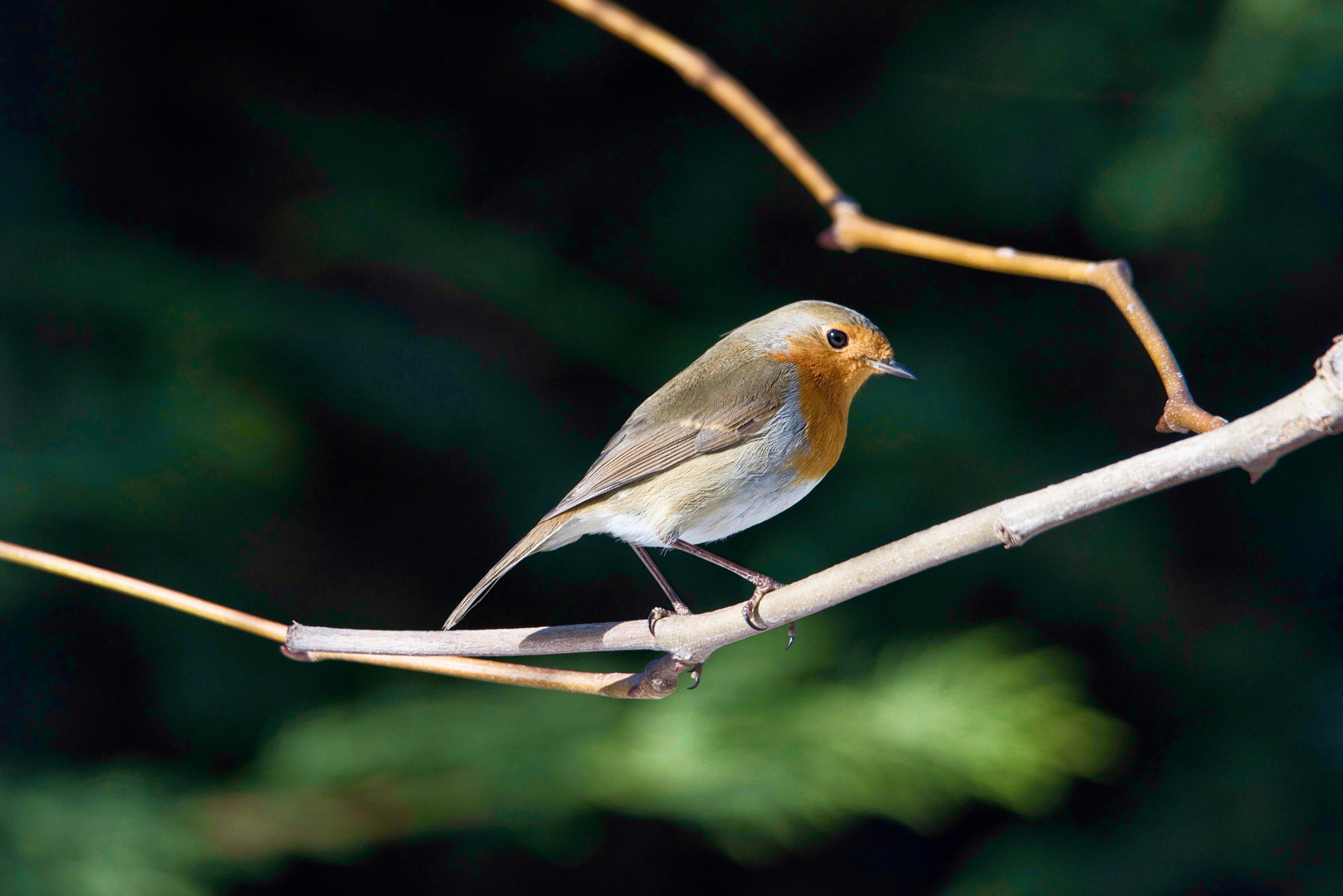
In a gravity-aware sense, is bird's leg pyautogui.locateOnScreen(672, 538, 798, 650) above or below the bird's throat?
below

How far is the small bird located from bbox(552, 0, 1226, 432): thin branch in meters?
0.50

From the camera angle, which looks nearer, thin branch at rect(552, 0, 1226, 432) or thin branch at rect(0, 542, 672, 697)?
thin branch at rect(552, 0, 1226, 432)

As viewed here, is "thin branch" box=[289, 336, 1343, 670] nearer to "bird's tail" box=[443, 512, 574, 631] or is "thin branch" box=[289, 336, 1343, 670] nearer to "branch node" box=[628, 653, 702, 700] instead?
"branch node" box=[628, 653, 702, 700]

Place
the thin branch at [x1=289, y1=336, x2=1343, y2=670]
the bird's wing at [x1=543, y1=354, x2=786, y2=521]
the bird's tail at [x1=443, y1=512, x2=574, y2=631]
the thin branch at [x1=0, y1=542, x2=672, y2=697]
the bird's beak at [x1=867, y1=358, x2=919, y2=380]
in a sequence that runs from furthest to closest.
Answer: the bird's wing at [x1=543, y1=354, x2=786, y2=521] → the bird's beak at [x1=867, y1=358, x2=919, y2=380] → the bird's tail at [x1=443, y1=512, x2=574, y2=631] → the thin branch at [x1=0, y1=542, x2=672, y2=697] → the thin branch at [x1=289, y1=336, x2=1343, y2=670]

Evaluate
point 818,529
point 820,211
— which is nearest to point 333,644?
point 818,529

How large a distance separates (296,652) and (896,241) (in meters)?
0.57

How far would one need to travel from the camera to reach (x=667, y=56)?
0.61m

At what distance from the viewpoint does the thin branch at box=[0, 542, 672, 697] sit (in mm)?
746

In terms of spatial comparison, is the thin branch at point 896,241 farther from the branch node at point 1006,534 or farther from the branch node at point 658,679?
the branch node at point 658,679

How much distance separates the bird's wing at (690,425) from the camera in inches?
50.9

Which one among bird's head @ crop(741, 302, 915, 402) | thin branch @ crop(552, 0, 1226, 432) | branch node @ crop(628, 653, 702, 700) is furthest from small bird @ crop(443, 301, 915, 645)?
thin branch @ crop(552, 0, 1226, 432)

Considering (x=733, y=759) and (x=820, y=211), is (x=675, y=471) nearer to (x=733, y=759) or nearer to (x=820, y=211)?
(x=733, y=759)

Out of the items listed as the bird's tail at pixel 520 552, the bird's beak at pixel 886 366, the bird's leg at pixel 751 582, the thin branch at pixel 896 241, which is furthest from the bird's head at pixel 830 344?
the thin branch at pixel 896 241

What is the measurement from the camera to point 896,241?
569 millimetres
